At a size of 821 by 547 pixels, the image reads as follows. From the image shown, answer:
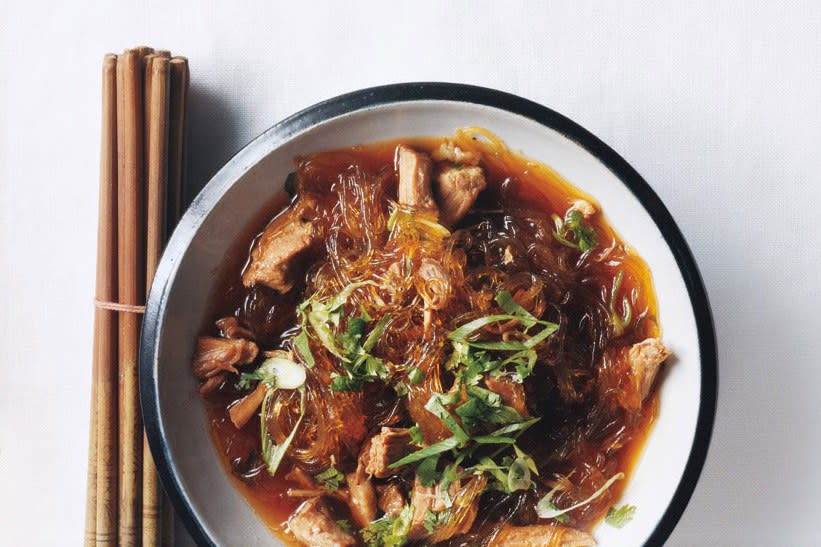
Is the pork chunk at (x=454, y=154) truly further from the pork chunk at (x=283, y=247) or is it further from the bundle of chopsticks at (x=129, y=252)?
the bundle of chopsticks at (x=129, y=252)

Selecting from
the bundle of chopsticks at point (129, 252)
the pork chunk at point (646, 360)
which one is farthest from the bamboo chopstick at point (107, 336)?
the pork chunk at point (646, 360)

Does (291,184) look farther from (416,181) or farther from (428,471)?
(428,471)

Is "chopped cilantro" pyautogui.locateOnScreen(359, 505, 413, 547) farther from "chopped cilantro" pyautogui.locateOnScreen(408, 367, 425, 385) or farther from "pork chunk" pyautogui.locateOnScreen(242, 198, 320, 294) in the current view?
"pork chunk" pyautogui.locateOnScreen(242, 198, 320, 294)

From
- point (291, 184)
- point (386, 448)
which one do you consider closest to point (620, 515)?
point (386, 448)

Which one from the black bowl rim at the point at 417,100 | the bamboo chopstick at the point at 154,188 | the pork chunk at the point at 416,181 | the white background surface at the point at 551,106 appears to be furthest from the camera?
the white background surface at the point at 551,106

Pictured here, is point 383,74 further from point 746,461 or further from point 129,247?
point 746,461

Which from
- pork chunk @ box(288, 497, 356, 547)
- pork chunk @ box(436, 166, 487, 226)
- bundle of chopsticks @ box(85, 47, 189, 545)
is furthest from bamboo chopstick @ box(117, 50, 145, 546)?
pork chunk @ box(436, 166, 487, 226)
